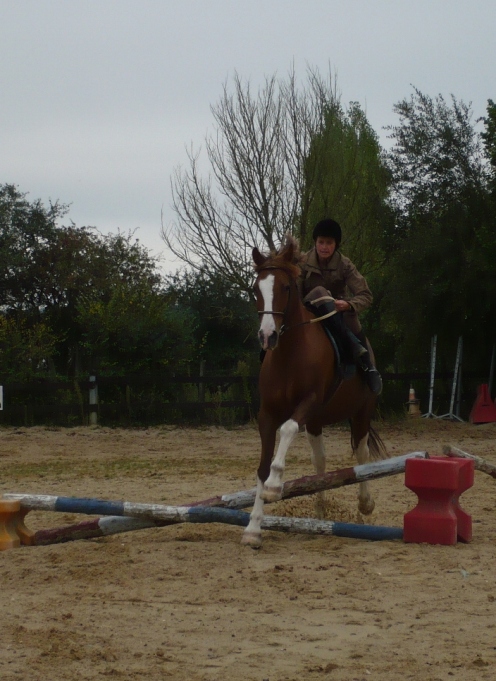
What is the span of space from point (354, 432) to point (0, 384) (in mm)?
12268

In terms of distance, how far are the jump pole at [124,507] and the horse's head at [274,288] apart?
1.14 m

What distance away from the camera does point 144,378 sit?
19734 millimetres

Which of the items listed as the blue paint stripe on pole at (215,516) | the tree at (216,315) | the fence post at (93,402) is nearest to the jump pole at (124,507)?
the blue paint stripe on pole at (215,516)

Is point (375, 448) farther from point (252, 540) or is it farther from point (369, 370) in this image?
point (252, 540)

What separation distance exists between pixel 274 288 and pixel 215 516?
174 centimetres

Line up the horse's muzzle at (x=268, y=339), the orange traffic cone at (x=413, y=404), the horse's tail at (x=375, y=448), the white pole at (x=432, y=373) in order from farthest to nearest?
the orange traffic cone at (x=413, y=404), the white pole at (x=432, y=373), the horse's tail at (x=375, y=448), the horse's muzzle at (x=268, y=339)

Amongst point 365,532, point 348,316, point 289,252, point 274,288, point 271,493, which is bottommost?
point 365,532

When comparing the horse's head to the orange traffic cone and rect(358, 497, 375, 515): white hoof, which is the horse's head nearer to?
rect(358, 497, 375, 515): white hoof

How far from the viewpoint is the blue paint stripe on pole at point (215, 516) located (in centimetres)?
647

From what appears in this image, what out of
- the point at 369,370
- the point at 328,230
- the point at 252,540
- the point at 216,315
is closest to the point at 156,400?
the point at 216,315

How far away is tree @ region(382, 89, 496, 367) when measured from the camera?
18.7 m

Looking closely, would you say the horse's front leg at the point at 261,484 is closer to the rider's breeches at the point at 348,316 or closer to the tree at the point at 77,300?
the rider's breeches at the point at 348,316

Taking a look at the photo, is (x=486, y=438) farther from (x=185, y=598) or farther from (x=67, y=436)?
(x=185, y=598)

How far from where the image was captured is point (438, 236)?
19078 mm
